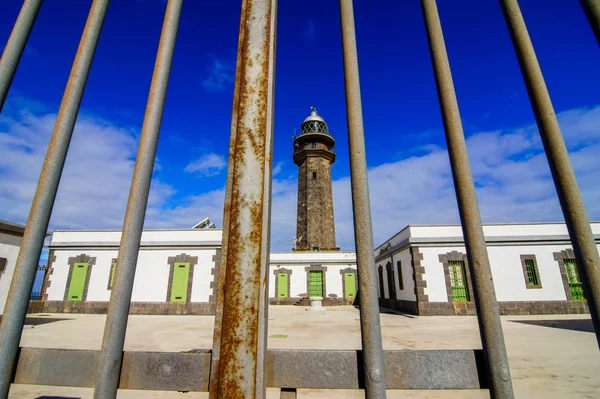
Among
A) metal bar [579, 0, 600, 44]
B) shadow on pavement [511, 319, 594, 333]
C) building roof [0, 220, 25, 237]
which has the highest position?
building roof [0, 220, 25, 237]

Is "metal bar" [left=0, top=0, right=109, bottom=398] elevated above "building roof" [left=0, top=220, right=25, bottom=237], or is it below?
below

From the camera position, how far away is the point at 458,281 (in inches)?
507

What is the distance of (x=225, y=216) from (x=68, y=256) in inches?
689

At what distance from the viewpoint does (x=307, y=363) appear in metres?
1.14

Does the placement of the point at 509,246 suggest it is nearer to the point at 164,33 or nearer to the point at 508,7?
the point at 508,7

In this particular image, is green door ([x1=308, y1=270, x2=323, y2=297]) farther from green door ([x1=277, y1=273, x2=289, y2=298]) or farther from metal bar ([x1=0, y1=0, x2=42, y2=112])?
metal bar ([x1=0, y1=0, x2=42, y2=112])

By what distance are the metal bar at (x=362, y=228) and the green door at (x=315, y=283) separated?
769 inches

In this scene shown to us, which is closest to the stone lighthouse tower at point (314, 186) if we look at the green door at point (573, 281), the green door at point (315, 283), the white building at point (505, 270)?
the green door at point (315, 283)

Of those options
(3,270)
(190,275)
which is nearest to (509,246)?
(190,275)

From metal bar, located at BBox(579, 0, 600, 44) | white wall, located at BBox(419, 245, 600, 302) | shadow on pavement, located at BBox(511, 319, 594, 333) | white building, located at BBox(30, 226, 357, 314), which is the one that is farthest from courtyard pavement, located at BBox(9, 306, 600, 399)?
white building, located at BBox(30, 226, 357, 314)

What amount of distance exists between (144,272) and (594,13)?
1565 centimetres

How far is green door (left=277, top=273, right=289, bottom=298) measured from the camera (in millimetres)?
19844

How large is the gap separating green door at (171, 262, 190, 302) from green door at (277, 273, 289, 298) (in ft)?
25.1

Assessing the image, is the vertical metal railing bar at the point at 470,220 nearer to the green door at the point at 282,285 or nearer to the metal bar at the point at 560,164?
the metal bar at the point at 560,164
